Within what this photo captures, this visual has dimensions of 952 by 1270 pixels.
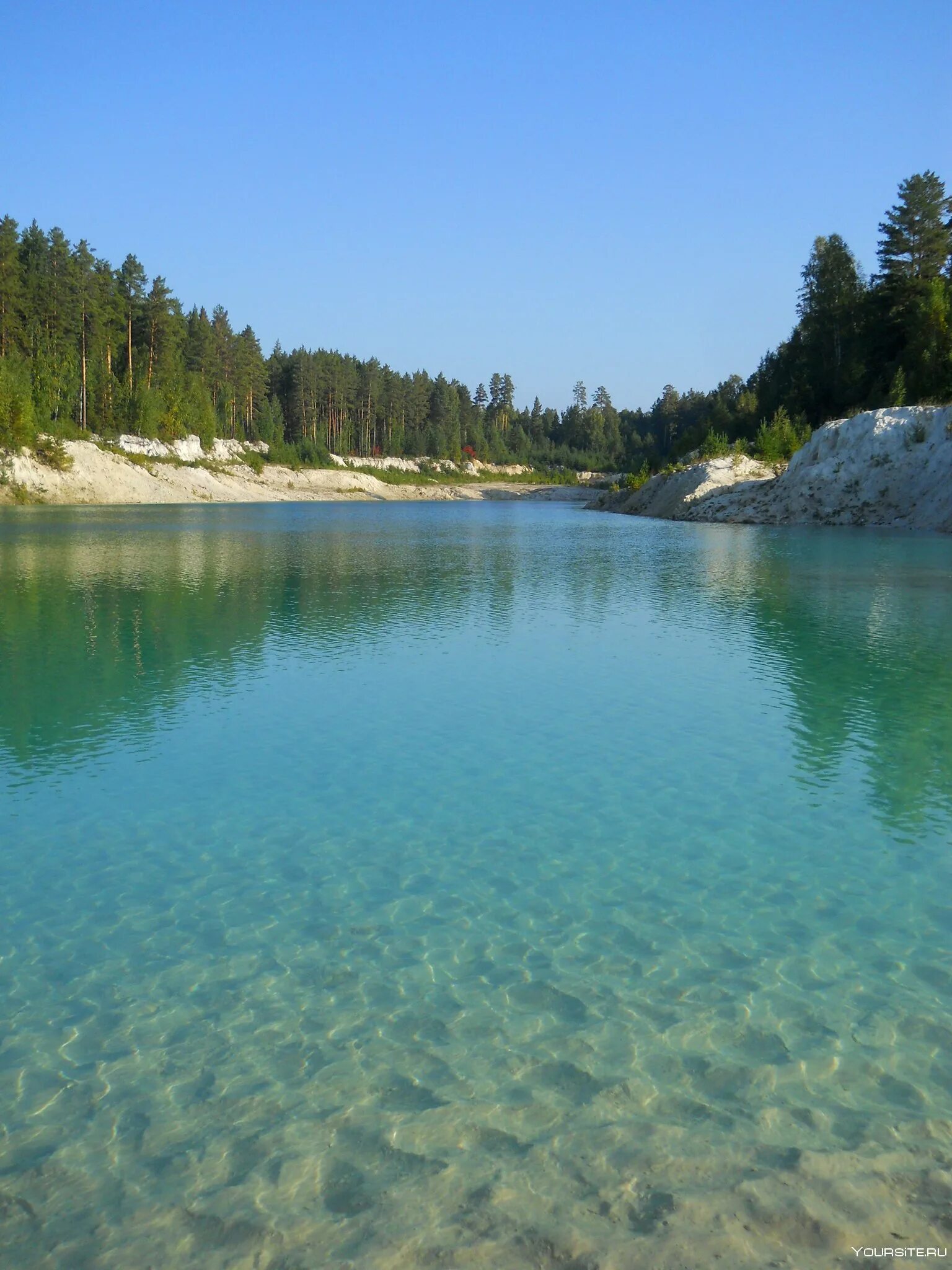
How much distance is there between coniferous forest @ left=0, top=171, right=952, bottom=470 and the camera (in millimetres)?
70812

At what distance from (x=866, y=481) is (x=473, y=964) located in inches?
2186

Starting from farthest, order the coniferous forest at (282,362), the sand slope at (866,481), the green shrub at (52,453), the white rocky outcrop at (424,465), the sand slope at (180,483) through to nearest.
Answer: the white rocky outcrop at (424,465), the green shrub at (52,453), the sand slope at (180,483), the coniferous forest at (282,362), the sand slope at (866,481)

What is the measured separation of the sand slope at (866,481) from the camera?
53.1 m

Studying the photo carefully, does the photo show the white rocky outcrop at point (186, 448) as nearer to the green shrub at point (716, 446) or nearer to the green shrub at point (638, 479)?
the green shrub at point (638, 479)

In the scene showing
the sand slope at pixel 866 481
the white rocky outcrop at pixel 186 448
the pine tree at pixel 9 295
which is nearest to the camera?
the sand slope at pixel 866 481

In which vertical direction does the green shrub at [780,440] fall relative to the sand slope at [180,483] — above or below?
above

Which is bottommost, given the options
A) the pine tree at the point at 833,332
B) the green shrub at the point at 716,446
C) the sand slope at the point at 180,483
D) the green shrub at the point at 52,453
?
the sand slope at the point at 180,483

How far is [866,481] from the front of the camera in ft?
186

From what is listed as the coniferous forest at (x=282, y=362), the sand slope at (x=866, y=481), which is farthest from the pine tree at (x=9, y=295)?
the sand slope at (x=866, y=481)

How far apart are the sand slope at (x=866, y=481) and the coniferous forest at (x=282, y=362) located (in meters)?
7.28

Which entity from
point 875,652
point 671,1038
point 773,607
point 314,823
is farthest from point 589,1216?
point 773,607

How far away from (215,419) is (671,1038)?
12666 cm

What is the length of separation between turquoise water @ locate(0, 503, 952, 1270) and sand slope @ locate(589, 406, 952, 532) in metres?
39.7

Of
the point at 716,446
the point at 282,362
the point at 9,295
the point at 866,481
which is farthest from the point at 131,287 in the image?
the point at 866,481
